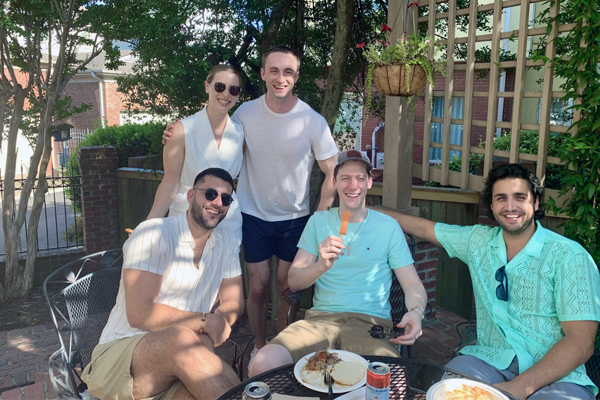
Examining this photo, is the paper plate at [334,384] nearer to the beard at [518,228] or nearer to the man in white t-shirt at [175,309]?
the man in white t-shirt at [175,309]

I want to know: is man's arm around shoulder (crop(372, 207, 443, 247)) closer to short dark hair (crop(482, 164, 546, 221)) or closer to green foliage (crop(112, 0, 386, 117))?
short dark hair (crop(482, 164, 546, 221))

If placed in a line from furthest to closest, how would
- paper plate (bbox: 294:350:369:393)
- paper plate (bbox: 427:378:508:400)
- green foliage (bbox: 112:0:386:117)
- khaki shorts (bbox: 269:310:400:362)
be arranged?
green foliage (bbox: 112:0:386:117) < khaki shorts (bbox: 269:310:400:362) < paper plate (bbox: 294:350:369:393) < paper plate (bbox: 427:378:508:400)

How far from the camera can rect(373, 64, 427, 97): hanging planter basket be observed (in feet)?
9.76

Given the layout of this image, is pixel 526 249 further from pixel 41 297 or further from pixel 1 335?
pixel 41 297

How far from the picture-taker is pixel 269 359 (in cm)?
218

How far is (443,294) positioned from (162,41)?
4.00 meters

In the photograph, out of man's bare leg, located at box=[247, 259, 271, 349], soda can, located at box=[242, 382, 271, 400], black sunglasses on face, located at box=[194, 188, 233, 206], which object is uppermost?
black sunglasses on face, located at box=[194, 188, 233, 206]

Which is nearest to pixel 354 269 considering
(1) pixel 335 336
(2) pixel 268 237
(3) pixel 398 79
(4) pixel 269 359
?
(1) pixel 335 336

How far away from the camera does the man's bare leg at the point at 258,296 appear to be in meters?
3.38

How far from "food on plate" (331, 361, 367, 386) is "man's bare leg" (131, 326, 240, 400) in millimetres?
484

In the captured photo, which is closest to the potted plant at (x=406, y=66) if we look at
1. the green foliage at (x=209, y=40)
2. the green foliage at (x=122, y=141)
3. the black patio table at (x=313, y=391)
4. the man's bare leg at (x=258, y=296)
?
the man's bare leg at (x=258, y=296)

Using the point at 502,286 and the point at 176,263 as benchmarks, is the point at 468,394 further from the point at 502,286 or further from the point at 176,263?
the point at 176,263

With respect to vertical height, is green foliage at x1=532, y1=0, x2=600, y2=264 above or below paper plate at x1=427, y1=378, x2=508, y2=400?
above

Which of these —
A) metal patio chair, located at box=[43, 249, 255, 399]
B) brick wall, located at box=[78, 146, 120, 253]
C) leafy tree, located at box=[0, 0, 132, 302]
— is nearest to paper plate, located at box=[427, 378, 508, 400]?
metal patio chair, located at box=[43, 249, 255, 399]
